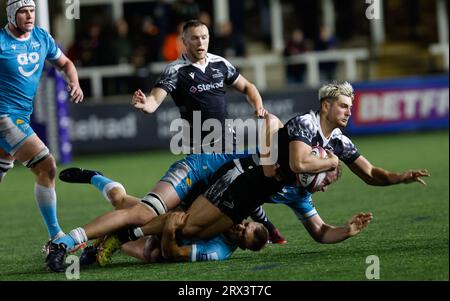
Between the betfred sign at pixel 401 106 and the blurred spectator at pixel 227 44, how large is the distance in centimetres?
285

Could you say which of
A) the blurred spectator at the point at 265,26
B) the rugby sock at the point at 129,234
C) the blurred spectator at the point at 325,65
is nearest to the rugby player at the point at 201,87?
the rugby sock at the point at 129,234

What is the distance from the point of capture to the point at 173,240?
7883 millimetres

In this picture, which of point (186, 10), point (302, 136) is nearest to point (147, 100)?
point (302, 136)

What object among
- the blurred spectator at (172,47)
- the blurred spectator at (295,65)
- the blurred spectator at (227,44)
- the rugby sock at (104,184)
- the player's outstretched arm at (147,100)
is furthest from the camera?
the blurred spectator at (295,65)

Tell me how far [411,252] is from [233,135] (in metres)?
2.29

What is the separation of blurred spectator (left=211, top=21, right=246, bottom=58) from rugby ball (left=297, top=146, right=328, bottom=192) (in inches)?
523

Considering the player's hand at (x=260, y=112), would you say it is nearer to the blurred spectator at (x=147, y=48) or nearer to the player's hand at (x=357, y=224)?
the player's hand at (x=357, y=224)

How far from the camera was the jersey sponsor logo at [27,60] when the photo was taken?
9016 mm

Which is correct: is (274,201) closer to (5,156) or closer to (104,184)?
(104,184)

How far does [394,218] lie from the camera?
10.0 meters

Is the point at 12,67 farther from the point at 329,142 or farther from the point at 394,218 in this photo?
the point at 394,218

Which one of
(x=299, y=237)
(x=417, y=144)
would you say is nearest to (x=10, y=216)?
(x=299, y=237)

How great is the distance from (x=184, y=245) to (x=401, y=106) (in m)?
13.9

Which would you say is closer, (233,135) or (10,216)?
(233,135)
